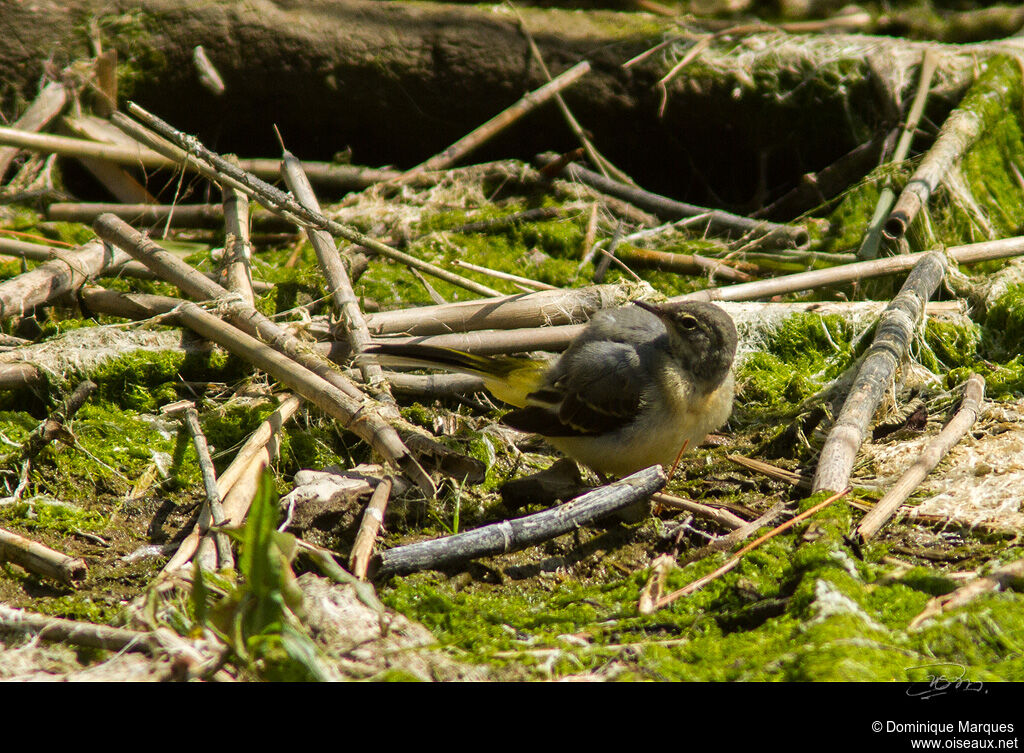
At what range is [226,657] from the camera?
2.74 metres

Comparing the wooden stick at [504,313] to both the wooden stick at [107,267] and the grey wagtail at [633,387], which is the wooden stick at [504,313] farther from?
the wooden stick at [107,267]

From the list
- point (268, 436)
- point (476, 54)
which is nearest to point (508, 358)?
point (268, 436)

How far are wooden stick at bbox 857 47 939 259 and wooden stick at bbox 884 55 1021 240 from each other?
0.35 feet

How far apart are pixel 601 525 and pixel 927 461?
4.87 ft

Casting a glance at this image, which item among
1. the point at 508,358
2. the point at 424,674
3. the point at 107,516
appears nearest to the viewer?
the point at 424,674

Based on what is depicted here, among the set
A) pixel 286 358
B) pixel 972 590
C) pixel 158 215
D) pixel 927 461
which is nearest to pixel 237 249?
pixel 286 358

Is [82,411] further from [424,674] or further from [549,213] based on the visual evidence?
[549,213]

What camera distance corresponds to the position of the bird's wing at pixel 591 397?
183 inches

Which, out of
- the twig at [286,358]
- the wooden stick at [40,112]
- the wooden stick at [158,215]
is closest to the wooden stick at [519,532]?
the twig at [286,358]

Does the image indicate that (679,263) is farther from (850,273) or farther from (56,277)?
(56,277)

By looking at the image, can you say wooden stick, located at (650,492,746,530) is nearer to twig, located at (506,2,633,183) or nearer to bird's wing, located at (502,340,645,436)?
bird's wing, located at (502,340,645,436)

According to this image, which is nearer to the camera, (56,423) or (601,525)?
(601,525)

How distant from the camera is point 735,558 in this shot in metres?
3.68

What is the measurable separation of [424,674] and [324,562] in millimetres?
465
